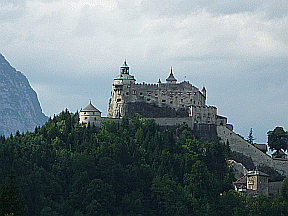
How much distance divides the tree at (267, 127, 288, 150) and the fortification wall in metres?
5.00

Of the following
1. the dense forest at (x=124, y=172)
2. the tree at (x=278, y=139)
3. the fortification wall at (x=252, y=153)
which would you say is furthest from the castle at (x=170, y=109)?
the tree at (x=278, y=139)

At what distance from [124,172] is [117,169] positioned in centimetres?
128

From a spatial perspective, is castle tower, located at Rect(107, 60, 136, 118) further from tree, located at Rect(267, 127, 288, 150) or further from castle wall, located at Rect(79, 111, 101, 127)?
tree, located at Rect(267, 127, 288, 150)

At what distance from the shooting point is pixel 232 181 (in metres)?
124

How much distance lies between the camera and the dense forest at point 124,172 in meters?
115

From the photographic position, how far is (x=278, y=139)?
13688 centimetres

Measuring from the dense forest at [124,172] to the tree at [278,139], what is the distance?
1196 cm

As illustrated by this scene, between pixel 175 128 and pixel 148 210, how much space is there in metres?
23.2

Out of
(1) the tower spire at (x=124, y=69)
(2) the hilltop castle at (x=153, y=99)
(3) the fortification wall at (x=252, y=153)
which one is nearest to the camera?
(3) the fortification wall at (x=252, y=153)

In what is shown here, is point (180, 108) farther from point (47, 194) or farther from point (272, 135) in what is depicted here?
point (47, 194)

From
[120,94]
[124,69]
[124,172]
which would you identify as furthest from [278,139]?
[124,69]

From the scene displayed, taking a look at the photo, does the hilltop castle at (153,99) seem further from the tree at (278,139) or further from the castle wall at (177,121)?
the tree at (278,139)

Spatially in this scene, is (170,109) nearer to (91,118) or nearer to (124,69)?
(124,69)

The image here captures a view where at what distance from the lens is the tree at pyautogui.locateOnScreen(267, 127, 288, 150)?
136625 millimetres
